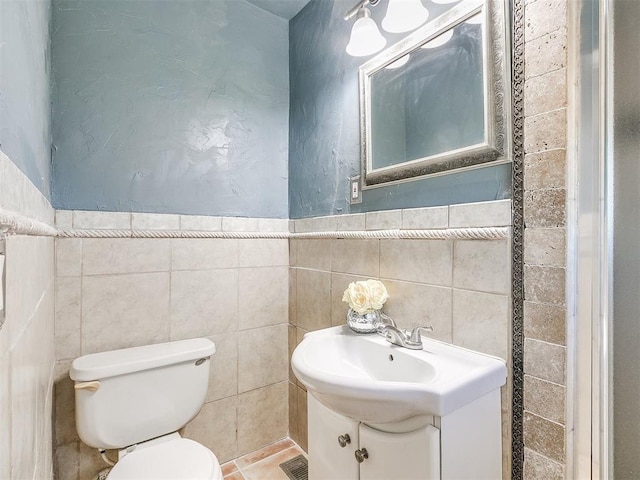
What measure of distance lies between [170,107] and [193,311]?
967 mm

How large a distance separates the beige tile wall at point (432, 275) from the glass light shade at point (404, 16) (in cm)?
70

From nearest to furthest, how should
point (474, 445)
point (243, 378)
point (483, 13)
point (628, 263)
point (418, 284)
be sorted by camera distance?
point (628, 263), point (474, 445), point (483, 13), point (418, 284), point (243, 378)

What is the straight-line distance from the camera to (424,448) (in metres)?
0.84

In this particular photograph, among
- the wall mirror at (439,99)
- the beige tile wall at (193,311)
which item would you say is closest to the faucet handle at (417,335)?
the wall mirror at (439,99)

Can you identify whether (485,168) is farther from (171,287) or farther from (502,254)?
(171,287)

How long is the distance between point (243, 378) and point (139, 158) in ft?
3.88

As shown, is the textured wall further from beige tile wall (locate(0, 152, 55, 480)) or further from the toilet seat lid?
the toilet seat lid

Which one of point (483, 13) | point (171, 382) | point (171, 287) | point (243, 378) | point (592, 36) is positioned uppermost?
point (483, 13)

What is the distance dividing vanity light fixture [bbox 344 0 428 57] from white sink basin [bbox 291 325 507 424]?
3.81 ft

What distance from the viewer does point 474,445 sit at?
35.7 inches

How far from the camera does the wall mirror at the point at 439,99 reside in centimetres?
101

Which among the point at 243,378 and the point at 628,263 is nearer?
the point at 628,263

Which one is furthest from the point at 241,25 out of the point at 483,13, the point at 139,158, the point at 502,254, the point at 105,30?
the point at 502,254

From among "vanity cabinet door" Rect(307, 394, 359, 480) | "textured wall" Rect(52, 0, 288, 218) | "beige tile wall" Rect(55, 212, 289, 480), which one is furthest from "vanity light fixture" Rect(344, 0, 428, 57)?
"vanity cabinet door" Rect(307, 394, 359, 480)
